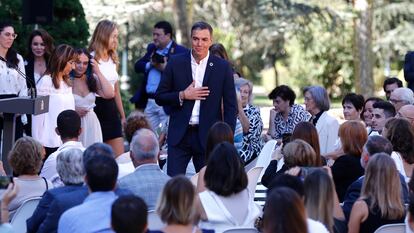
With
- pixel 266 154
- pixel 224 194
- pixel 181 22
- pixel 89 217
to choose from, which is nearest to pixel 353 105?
pixel 266 154

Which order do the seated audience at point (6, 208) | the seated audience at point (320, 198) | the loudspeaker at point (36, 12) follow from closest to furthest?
the seated audience at point (6, 208) < the seated audience at point (320, 198) < the loudspeaker at point (36, 12)

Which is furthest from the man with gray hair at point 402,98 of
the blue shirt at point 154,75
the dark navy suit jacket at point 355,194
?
the dark navy suit jacket at point 355,194

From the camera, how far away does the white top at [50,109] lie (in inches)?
417

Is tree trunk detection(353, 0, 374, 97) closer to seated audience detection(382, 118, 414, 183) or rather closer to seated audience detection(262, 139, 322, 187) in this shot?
seated audience detection(382, 118, 414, 183)

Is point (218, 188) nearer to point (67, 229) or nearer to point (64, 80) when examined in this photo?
point (67, 229)

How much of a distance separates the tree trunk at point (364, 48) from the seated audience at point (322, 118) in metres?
15.5

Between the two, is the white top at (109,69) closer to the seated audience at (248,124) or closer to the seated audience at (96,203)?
the seated audience at (248,124)

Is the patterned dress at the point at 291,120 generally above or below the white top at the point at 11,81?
below

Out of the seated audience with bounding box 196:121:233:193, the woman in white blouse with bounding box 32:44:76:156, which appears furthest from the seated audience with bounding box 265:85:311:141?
the seated audience with bounding box 196:121:233:193

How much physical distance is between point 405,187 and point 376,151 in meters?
0.33

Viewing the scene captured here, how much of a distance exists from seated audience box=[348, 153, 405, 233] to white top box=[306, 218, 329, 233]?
34.7 inches

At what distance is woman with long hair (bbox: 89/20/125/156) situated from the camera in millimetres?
11062

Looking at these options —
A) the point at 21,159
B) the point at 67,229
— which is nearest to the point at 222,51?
the point at 21,159

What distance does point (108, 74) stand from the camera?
36.8ft
